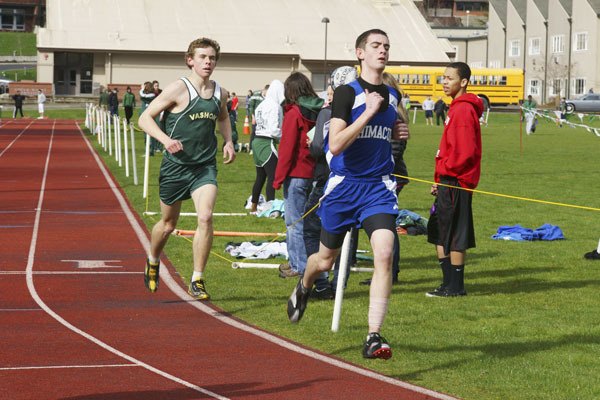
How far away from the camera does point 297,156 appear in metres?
11.9

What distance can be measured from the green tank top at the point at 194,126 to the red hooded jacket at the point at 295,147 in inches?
54.3

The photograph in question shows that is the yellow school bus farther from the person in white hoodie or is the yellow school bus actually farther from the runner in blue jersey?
the runner in blue jersey

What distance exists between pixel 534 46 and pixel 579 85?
9.51 metres

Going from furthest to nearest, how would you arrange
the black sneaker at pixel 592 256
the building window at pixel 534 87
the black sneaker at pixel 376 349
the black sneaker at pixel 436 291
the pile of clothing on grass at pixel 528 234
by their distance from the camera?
the building window at pixel 534 87 → the pile of clothing on grass at pixel 528 234 → the black sneaker at pixel 592 256 → the black sneaker at pixel 436 291 → the black sneaker at pixel 376 349

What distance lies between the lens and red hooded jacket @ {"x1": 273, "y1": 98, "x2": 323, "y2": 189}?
38.5ft

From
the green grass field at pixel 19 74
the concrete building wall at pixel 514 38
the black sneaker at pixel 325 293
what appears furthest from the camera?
the green grass field at pixel 19 74

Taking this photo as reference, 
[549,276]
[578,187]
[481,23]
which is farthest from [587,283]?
[481,23]

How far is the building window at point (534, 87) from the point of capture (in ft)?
338

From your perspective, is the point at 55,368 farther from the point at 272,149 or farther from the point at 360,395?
the point at 272,149

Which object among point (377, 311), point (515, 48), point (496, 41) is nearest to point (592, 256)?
point (377, 311)

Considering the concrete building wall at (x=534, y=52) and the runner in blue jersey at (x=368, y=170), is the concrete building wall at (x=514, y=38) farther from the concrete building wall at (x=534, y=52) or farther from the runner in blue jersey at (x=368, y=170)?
the runner in blue jersey at (x=368, y=170)

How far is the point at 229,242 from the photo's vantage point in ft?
49.7

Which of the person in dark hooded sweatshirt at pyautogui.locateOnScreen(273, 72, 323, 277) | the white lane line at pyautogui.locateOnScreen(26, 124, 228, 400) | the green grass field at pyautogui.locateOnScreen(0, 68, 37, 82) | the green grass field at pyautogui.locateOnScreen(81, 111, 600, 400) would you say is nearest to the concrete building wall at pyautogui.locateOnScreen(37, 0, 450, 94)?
the green grass field at pyautogui.locateOnScreen(0, 68, 37, 82)

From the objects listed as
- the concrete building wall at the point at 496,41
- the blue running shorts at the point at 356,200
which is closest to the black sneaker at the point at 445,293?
the blue running shorts at the point at 356,200
